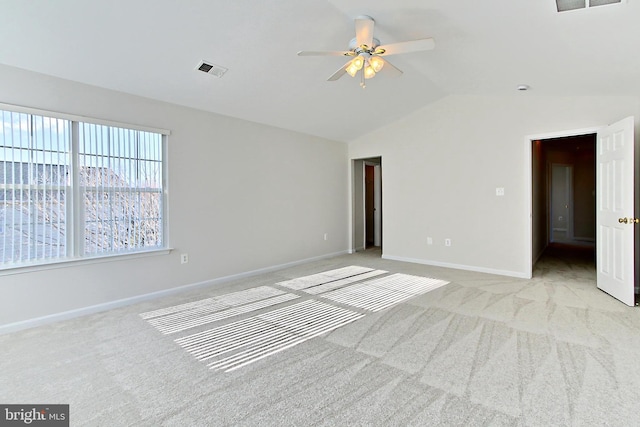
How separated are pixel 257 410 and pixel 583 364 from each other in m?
2.27

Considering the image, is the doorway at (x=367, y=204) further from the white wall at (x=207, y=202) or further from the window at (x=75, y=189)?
the window at (x=75, y=189)

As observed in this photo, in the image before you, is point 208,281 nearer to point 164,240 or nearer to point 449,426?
point 164,240

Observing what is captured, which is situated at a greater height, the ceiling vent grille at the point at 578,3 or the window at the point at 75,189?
the ceiling vent grille at the point at 578,3

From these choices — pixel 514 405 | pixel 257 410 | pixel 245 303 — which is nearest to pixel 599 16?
pixel 514 405

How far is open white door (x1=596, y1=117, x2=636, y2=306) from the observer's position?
3373mm

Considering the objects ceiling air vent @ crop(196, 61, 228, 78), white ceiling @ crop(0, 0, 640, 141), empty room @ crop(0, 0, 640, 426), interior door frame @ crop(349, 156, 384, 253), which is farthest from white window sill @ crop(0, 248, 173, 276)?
interior door frame @ crop(349, 156, 384, 253)

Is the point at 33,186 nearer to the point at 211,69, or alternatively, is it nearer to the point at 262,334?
the point at 211,69

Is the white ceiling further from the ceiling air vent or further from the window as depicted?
the window

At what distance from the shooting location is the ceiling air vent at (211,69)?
3.26m

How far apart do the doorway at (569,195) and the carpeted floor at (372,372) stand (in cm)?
485

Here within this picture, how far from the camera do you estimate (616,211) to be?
11.7ft

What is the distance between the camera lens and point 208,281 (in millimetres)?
4316

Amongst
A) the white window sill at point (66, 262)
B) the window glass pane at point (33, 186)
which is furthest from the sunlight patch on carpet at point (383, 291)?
the window glass pane at point (33, 186)

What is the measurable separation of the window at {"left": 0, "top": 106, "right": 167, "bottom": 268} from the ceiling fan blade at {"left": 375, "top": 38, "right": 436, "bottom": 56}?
2.78 m
